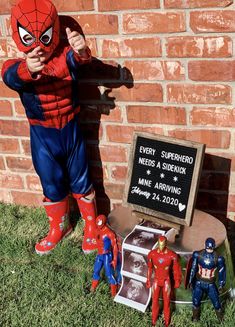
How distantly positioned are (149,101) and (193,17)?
1.58 feet

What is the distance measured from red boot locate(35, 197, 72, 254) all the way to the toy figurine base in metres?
0.44

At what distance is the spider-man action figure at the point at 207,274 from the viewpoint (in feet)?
6.73

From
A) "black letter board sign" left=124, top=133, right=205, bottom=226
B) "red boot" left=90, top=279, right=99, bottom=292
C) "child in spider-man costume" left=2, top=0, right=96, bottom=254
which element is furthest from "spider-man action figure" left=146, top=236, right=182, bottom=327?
"child in spider-man costume" left=2, top=0, right=96, bottom=254

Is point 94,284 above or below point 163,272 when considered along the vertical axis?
below

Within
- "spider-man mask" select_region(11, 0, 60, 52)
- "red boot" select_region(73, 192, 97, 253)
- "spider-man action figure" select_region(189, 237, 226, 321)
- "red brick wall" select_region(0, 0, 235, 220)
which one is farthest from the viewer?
"red boot" select_region(73, 192, 97, 253)

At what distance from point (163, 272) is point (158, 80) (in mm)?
961

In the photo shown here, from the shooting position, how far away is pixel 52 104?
2434 millimetres

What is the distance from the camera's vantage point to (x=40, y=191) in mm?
3111

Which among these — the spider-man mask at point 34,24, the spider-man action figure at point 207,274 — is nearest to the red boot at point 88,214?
the spider-man action figure at point 207,274

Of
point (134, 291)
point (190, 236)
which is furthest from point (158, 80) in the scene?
point (134, 291)

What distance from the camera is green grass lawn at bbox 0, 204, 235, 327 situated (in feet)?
7.32

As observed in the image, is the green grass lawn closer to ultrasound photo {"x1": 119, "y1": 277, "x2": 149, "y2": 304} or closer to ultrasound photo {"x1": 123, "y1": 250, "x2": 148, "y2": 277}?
ultrasound photo {"x1": 119, "y1": 277, "x2": 149, "y2": 304}

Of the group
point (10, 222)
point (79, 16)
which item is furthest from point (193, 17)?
point (10, 222)

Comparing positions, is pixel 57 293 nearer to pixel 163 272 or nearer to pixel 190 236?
pixel 163 272
